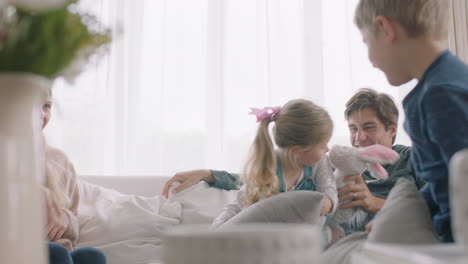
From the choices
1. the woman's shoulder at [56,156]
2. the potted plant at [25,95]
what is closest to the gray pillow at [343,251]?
the potted plant at [25,95]

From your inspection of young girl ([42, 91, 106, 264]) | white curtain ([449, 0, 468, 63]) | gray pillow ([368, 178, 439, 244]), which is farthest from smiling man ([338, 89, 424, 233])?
white curtain ([449, 0, 468, 63])

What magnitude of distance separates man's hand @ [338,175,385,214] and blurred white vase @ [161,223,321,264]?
1.09 m

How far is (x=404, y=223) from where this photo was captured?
958 mm

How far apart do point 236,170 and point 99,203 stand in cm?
120

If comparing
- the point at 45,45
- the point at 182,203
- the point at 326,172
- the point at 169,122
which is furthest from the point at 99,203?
the point at 45,45

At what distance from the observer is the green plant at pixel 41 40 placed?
548 mm

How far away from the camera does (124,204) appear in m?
1.83

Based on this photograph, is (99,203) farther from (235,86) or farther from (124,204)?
(235,86)

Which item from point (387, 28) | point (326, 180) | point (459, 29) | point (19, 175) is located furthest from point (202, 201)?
point (459, 29)

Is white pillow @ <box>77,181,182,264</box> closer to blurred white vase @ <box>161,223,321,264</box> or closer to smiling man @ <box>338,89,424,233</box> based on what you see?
smiling man @ <box>338,89,424,233</box>

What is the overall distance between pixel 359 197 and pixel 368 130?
17.9 inches

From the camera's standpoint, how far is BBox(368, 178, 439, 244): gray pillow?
36.3 inches

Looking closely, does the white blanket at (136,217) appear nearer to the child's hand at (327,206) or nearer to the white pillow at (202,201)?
the white pillow at (202,201)

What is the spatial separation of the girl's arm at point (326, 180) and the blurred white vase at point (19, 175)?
1.30 m
